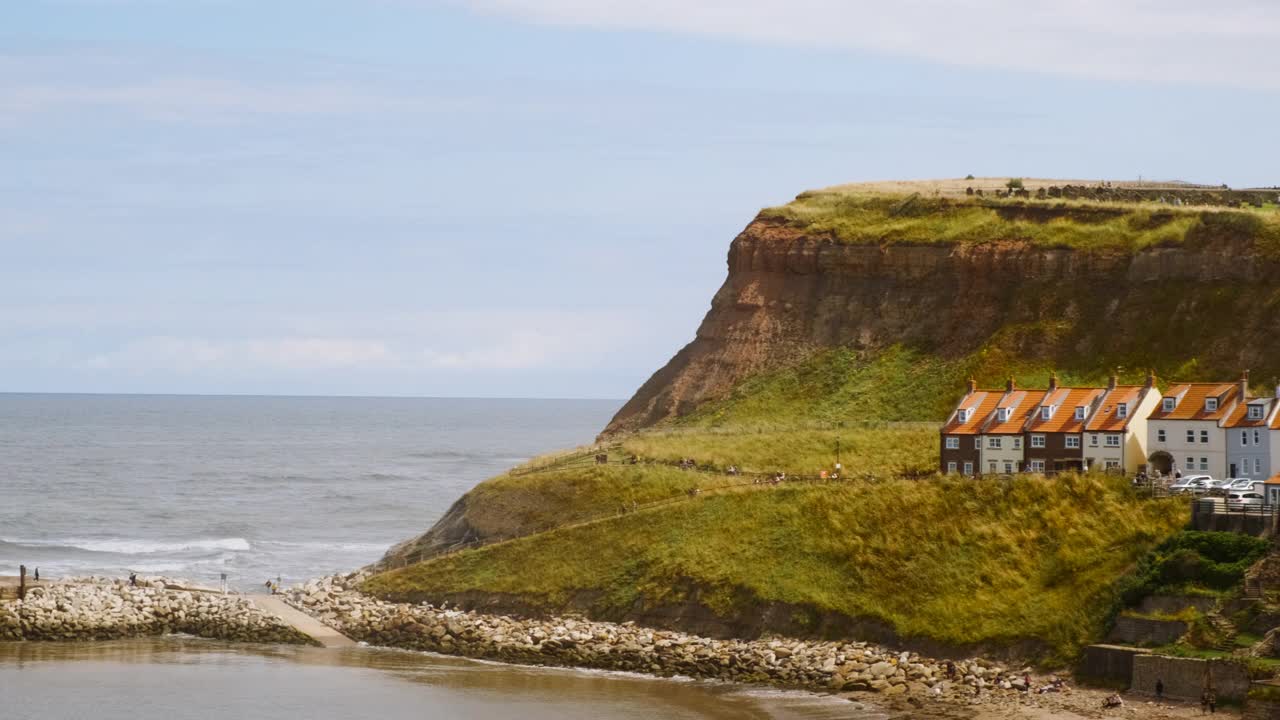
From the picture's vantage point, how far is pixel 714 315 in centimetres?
11288

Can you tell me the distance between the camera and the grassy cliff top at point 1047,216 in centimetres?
9875

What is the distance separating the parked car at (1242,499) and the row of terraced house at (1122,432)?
17.8ft

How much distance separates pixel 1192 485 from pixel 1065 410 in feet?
30.9

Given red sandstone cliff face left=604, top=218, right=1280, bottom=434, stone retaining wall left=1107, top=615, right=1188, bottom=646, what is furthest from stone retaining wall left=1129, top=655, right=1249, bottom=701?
red sandstone cliff face left=604, top=218, right=1280, bottom=434

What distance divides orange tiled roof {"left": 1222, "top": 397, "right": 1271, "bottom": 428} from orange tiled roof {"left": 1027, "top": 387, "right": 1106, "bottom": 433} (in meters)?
6.11

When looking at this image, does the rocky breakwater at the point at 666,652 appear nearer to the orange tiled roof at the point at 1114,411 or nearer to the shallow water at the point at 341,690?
the shallow water at the point at 341,690

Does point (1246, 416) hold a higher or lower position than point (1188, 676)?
higher

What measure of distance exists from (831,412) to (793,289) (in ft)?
44.5

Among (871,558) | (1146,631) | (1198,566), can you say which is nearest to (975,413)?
(871,558)

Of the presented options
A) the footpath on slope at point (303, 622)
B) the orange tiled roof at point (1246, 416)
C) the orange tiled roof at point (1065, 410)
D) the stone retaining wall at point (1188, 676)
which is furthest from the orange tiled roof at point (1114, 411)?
the footpath on slope at point (303, 622)

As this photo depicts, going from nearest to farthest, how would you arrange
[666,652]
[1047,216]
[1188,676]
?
[1188,676] < [666,652] < [1047,216]

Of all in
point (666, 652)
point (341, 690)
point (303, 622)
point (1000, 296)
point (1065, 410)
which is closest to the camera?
point (341, 690)

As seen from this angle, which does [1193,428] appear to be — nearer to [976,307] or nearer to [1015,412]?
[1015,412]

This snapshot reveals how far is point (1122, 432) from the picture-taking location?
73.6 metres
